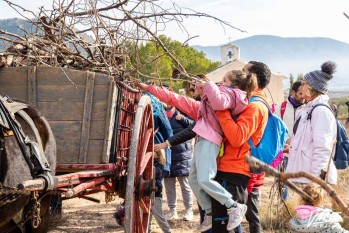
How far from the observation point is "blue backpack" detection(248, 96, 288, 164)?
387cm

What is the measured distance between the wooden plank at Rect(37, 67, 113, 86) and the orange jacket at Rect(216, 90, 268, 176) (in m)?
1.14

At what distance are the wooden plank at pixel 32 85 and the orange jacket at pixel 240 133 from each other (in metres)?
1.50

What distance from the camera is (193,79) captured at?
12.6 ft

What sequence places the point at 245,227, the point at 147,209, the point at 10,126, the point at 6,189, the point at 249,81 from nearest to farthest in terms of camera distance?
the point at 6,189 → the point at 10,126 → the point at 249,81 → the point at 147,209 → the point at 245,227

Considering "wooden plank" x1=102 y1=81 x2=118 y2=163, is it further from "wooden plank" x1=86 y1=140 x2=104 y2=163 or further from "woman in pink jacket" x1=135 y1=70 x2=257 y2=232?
"woman in pink jacket" x1=135 y1=70 x2=257 y2=232

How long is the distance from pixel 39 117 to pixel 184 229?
A: 324 centimetres

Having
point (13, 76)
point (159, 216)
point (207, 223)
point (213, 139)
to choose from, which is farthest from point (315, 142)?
point (13, 76)

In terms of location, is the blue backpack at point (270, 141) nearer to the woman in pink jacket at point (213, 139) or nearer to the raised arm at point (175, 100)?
the woman in pink jacket at point (213, 139)

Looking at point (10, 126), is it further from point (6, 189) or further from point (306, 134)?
point (306, 134)

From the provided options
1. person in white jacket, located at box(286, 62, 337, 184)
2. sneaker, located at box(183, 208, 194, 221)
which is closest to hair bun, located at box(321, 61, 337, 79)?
person in white jacket, located at box(286, 62, 337, 184)

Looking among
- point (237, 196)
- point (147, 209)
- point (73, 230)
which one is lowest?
point (73, 230)

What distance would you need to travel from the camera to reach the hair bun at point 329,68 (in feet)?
12.9

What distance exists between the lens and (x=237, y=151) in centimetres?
381

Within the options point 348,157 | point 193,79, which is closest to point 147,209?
point 193,79
